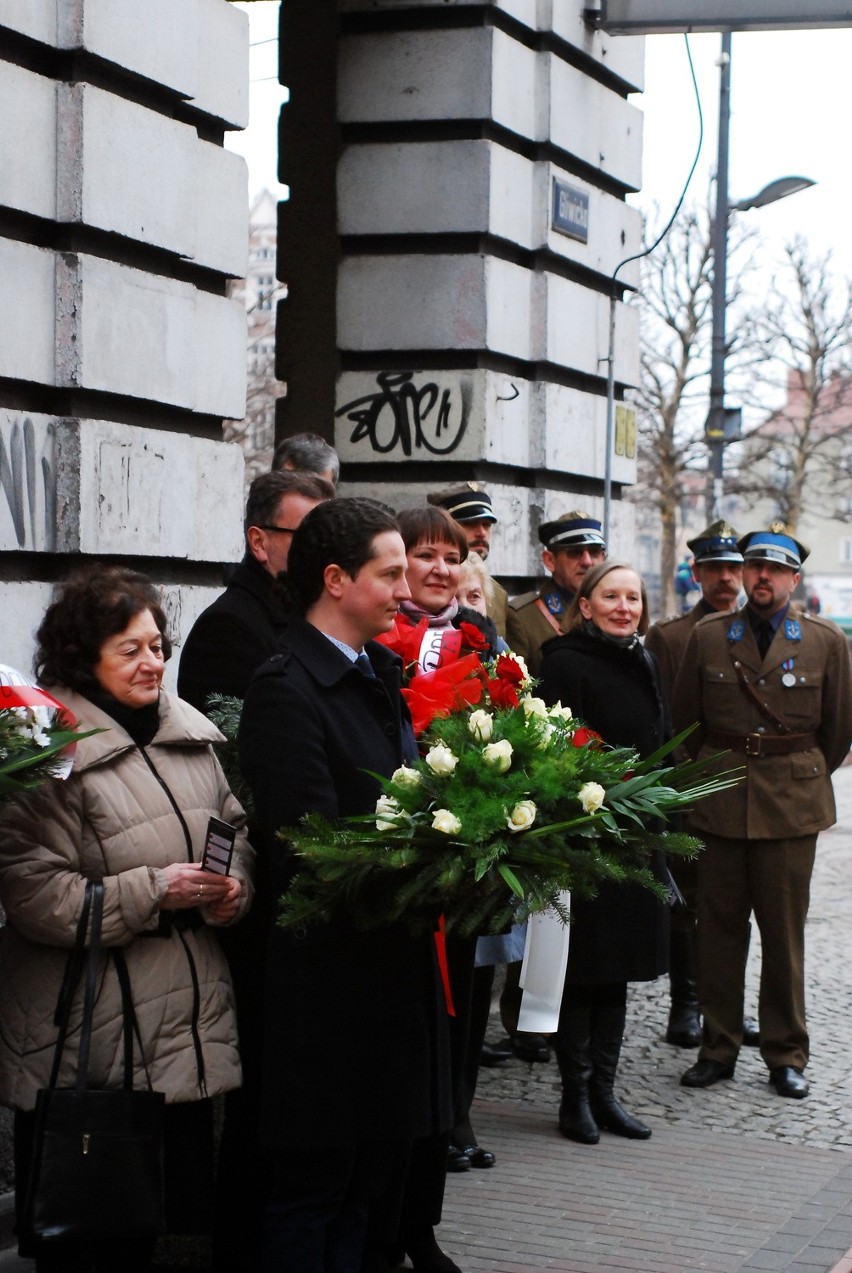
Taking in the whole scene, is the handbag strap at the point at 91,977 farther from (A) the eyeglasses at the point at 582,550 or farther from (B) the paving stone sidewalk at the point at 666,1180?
(A) the eyeglasses at the point at 582,550

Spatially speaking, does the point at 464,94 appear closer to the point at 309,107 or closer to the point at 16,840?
the point at 309,107

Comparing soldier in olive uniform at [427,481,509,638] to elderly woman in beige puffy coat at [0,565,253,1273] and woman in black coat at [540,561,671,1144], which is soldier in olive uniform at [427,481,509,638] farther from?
elderly woman in beige puffy coat at [0,565,253,1273]

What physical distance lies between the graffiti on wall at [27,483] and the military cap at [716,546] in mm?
3420

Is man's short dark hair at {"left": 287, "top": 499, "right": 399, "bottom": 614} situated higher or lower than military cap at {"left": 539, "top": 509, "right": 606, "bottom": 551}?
lower

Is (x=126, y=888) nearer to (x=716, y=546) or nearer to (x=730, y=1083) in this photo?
(x=730, y=1083)

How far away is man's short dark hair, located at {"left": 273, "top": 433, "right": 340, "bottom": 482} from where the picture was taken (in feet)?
21.1

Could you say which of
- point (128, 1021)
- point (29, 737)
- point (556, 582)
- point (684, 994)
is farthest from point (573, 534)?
point (29, 737)

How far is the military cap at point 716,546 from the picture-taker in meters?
8.47

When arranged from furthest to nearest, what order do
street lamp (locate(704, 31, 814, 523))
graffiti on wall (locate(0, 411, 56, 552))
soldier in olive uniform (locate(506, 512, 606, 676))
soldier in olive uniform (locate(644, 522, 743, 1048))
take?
street lamp (locate(704, 31, 814, 523))
soldier in olive uniform (locate(644, 522, 743, 1048))
soldier in olive uniform (locate(506, 512, 606, 676))
graffiti on wall (locate(0, 411, 56, 552))

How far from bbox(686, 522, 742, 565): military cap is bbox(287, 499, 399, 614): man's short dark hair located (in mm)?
4526

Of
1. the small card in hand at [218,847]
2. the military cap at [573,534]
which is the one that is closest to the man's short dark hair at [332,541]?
the small card in hand at [218,847]

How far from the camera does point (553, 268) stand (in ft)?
32.7

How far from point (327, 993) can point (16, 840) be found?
0.73m

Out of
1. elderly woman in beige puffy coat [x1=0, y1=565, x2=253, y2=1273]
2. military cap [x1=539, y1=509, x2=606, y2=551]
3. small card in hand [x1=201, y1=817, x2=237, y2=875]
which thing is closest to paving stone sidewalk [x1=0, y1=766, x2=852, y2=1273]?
elderly woman in beige puffy coat [x1=0, y1=565, x2=253, y2=1273]
